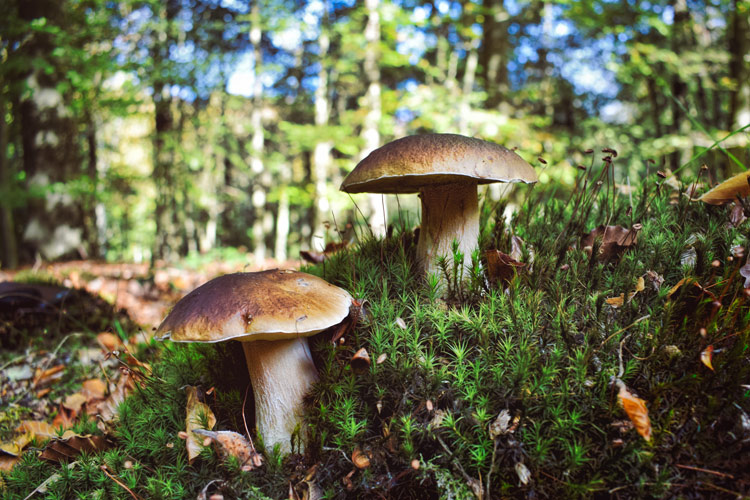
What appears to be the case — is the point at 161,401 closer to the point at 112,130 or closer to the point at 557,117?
the point at 557,117

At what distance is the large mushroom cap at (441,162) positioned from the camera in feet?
5.46

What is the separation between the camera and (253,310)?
1468 mm

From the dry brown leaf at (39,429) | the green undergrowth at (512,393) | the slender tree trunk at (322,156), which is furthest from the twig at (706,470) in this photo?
the slender tree trunk at (322,156)

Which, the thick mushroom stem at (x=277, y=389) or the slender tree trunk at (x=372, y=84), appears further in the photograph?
the slender tree trunk at (x=372, y=84)

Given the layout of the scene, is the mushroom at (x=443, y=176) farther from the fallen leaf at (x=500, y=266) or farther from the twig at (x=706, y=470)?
the twig at (x=706, y=470)

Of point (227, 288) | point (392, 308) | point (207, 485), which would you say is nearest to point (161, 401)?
point (207, 485)

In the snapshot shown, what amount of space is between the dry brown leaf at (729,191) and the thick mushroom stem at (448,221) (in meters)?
1.12

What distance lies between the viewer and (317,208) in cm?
1269

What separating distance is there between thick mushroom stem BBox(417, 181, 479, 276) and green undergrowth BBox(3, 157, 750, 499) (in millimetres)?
106

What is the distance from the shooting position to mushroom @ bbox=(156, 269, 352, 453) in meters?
1.44

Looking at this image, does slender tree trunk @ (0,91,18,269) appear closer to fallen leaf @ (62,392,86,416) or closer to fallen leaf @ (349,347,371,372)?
fallen leaf @ (62,392,86,416)

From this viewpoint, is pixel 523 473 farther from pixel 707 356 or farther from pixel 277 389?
pixel 277 389

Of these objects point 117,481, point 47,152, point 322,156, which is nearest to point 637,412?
point 117,481

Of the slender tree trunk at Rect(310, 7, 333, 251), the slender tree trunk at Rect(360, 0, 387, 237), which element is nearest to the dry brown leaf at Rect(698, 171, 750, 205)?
the slender tree trunk at Rect(360, 0, 387, 237)
